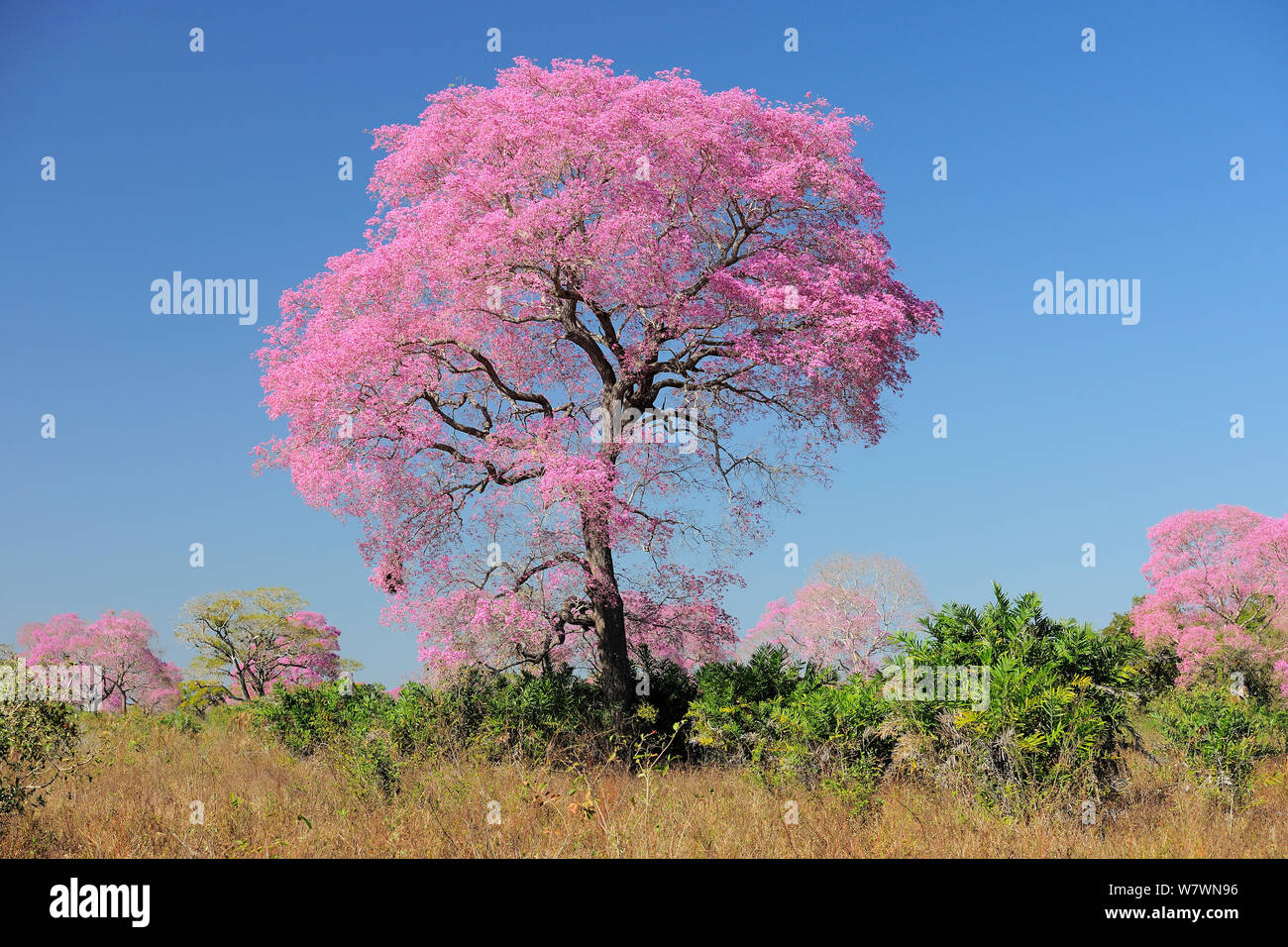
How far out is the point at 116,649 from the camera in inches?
1394

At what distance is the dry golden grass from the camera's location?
6512 mm

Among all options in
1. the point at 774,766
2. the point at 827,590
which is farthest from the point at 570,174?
the point at 827,590

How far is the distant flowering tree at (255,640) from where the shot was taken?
31688mm

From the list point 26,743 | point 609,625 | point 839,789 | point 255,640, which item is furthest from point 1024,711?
point 255,640

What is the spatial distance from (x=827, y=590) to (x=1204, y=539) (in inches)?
399

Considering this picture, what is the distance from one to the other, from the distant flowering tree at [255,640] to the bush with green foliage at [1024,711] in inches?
1082

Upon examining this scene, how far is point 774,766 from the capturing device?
9633 mm

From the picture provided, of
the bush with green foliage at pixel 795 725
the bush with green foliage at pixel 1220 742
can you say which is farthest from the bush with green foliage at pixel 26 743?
the bush with green foliage at pixel 1220 742

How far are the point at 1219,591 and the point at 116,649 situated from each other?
3716cm

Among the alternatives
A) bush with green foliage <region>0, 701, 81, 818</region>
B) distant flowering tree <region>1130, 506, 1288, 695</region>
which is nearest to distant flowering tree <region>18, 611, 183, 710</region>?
bush with green foliage <region>0, 701, 81, 818</region>

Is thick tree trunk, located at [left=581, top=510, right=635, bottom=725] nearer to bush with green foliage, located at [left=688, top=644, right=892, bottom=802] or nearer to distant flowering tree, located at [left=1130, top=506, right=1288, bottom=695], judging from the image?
bush with green foliage, located at [left=688, top=644, right=892, bottom=802]

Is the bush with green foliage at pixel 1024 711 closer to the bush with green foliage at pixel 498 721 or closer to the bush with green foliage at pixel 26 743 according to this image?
the bush with green foliage at pixel 498 721
